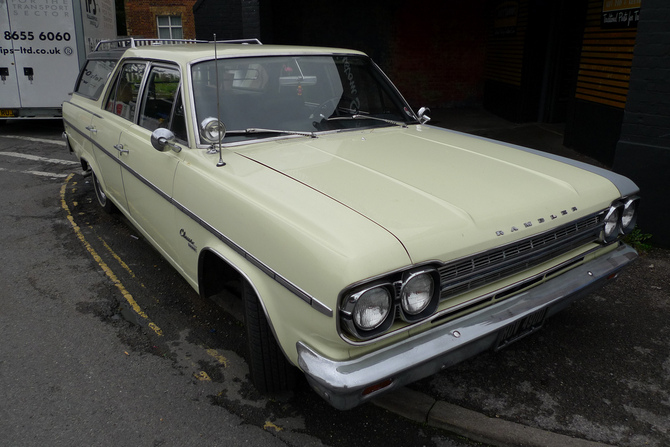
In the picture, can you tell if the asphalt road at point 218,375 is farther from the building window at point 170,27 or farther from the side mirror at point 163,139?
the building window at point 170,27

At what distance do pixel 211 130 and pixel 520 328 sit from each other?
6.73ft

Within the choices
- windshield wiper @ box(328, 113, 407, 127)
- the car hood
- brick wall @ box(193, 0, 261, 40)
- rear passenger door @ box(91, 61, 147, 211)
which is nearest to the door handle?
rear passenger door @ box(91, 61, 147, 211)

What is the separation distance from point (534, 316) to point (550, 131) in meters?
8.55

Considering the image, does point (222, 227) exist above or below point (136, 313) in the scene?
above

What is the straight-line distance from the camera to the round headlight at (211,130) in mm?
3158

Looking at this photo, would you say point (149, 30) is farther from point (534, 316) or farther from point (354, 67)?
point (534, 316)

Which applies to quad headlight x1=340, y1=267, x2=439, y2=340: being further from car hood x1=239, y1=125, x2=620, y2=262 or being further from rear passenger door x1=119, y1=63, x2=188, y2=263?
rear passenger door x1=119, y1=63, x2=188, y2=263

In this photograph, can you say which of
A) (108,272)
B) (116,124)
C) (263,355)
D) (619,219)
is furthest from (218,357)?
(619,219)

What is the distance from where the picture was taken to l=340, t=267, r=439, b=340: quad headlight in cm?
215

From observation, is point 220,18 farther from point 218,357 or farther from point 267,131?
point 218,357


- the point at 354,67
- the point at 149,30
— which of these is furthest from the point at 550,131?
the point at 149,30

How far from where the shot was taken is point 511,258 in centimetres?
259

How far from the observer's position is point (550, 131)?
10375 mm

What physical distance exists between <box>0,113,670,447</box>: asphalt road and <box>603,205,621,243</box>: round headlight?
2.67 ft
